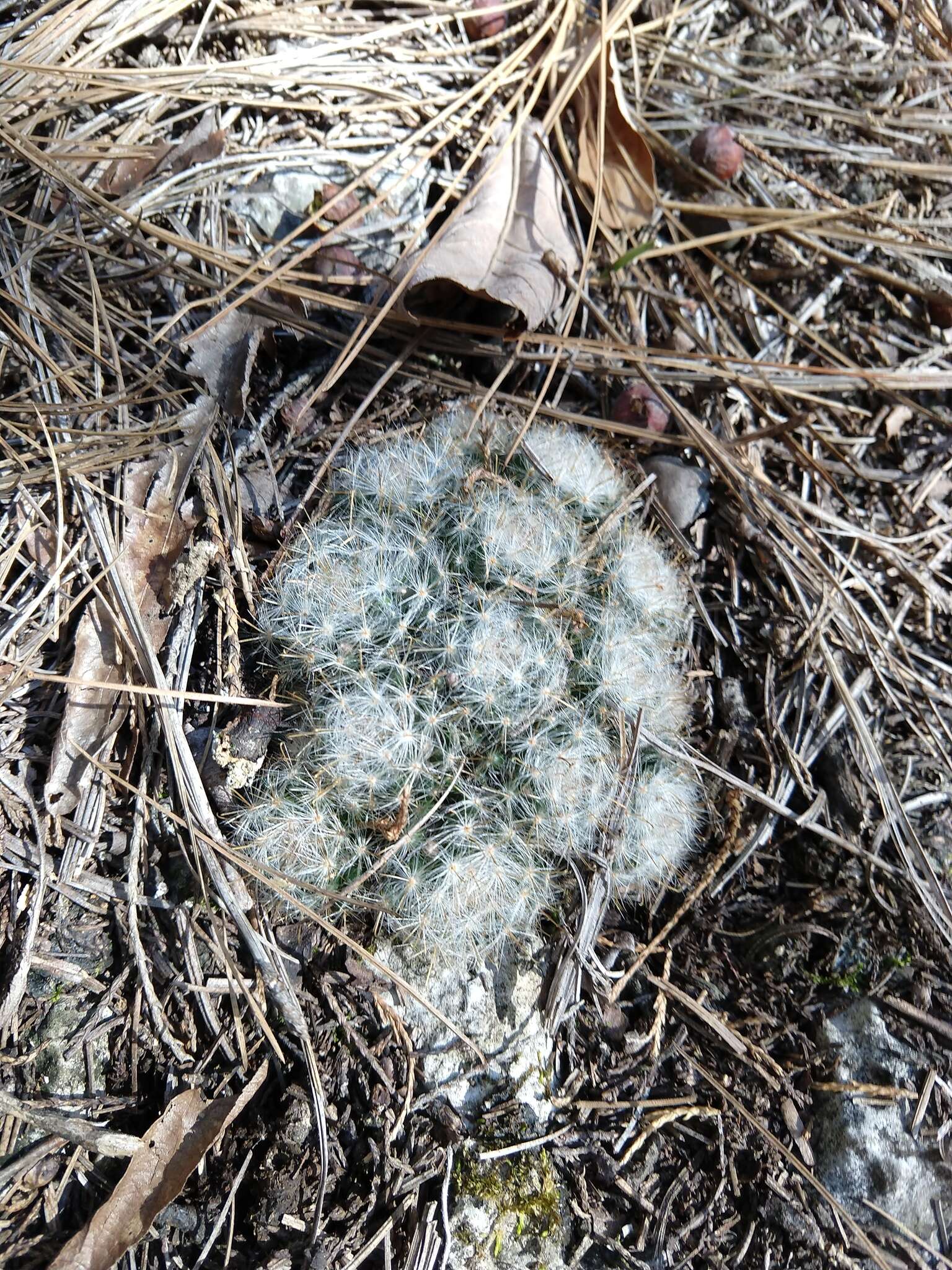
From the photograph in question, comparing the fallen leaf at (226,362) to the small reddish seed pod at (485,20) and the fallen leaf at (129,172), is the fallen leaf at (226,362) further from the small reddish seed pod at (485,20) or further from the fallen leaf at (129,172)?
the small reddish seed pod at (485,20)

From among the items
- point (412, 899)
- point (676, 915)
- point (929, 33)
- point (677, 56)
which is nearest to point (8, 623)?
point (412, 899)

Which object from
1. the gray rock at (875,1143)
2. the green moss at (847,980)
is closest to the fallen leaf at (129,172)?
the green moss at (847,980)

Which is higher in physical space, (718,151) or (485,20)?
(485,20)

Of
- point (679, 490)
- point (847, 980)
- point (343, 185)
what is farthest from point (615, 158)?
point (847, 980)

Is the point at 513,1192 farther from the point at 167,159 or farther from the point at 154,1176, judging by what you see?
the point at 167,159

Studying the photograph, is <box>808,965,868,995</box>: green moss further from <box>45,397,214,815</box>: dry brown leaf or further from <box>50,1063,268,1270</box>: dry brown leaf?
<box>45,397,214,815</box>: dry brown leaf

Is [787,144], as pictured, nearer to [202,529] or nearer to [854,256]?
[854,256]
